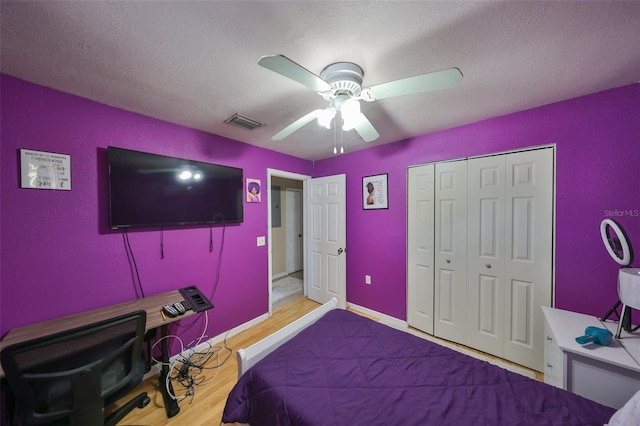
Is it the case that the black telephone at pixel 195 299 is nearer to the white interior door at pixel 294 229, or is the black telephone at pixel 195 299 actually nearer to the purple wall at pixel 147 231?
the purple wall at pixel 147 231

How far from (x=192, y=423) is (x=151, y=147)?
2046mm

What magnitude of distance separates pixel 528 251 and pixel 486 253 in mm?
281

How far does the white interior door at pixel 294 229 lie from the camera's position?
15.2ft

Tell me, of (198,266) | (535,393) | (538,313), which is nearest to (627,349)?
(538,313)

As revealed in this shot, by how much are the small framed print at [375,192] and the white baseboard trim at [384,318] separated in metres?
1.32

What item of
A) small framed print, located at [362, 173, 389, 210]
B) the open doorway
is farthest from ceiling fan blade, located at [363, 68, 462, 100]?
the open doorway

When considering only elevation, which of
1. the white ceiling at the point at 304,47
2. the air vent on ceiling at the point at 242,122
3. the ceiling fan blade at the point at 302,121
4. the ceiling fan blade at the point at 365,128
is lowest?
the ceiling fan blade at the point at 365,128

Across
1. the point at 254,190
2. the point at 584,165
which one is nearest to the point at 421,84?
the point at 584,165

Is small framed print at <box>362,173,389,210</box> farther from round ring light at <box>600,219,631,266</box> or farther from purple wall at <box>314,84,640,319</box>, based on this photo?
round ring light at <box>600,219,631,266</box>

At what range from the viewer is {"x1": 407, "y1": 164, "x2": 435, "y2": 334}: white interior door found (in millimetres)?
2287

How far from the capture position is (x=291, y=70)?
34.7 inches

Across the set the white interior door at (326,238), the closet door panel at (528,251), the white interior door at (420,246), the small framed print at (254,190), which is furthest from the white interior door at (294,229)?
the closet door panel at (528,251)

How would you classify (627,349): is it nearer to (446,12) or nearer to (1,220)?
(446,12)

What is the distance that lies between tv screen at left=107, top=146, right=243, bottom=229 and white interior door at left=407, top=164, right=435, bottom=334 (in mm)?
1932
